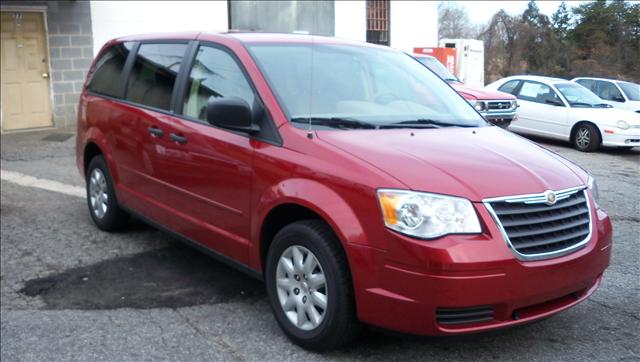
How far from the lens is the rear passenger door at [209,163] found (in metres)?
4.12

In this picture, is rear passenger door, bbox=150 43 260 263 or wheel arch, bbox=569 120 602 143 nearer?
rear passenger door, bbox=150 43 260 263

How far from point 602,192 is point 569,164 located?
197cm

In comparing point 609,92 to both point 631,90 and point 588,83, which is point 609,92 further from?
point 588,83

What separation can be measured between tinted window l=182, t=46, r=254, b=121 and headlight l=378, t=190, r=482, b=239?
1470mm

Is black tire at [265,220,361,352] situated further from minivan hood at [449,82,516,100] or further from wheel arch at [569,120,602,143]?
minivan hood at [449,82,516,100]

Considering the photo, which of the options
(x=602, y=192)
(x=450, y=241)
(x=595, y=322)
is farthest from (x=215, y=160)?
(x=602, y=192)

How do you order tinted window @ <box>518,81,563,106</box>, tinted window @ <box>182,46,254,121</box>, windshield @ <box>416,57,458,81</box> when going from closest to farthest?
tinted window @ <box>182,46,254,121</box>
tinted window @ <box>518,81,563,106</box>
windshield @ <box>416,57,458,81</box>

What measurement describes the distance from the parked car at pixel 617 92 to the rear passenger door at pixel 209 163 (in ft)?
6.70

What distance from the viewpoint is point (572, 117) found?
5398 millimetres

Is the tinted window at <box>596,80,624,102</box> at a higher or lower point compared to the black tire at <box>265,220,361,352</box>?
higher

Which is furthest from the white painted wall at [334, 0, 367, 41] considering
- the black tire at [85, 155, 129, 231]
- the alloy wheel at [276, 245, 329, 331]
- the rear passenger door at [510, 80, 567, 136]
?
the alloy wheel at [276, 245, 329, 331]

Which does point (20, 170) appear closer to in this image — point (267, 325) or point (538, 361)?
point (267, 325)

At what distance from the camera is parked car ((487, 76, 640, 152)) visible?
160 inches

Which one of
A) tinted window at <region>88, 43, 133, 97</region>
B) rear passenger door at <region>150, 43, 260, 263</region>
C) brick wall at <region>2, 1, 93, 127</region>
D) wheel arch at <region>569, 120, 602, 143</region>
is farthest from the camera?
brick wall at <region>2, 1, 93, 127</region>
